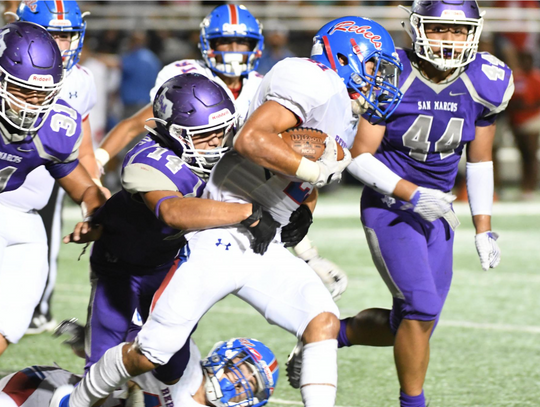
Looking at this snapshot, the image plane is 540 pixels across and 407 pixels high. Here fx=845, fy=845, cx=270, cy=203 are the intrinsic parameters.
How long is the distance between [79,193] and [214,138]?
0.67 m

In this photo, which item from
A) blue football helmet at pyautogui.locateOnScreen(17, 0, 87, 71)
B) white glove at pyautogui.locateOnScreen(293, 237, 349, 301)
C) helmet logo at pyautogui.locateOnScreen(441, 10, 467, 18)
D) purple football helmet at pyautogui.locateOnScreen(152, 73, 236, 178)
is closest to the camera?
purple football helmet at pyautogui.locateOnScreen(152, 73, 236, 178)

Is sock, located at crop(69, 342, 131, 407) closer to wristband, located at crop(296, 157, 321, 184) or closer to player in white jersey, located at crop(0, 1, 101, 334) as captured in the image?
player in white jersey, located at crop(0, 1, 101, 334)

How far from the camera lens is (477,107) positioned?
365 centimetres

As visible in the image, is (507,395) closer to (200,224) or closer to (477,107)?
(477,107)

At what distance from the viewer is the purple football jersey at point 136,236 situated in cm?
307

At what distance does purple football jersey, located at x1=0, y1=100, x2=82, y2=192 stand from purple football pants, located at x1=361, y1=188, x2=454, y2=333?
4.25 ft

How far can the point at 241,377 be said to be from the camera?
10.7 ft

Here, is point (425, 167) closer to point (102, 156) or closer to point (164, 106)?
point (164, 106)

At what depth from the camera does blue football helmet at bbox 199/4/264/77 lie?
4.47m

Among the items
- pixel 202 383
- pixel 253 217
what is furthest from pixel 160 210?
pixel 202 383

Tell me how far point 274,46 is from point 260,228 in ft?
27.2

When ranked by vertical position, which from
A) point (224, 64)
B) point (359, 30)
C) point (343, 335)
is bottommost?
point (343, 335)

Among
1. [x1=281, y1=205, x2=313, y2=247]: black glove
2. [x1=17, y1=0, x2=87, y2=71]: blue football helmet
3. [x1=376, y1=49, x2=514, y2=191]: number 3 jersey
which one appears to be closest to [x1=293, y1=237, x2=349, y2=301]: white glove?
[x1=281, y1=205, x2=313, y2=247]: black glove

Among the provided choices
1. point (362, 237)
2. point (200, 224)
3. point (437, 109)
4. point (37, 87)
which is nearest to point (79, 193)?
point (37, 87)
